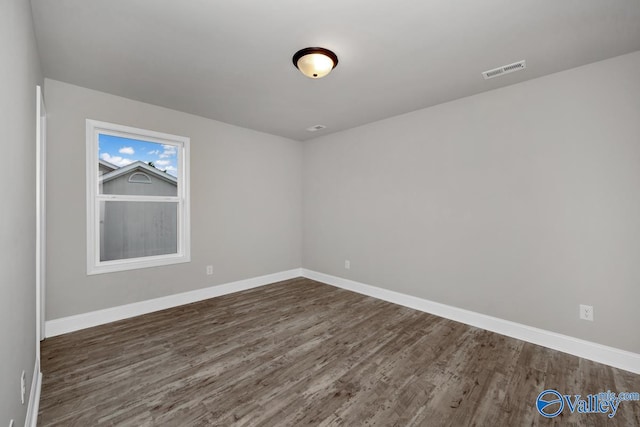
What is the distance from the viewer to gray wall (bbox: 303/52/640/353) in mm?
2354

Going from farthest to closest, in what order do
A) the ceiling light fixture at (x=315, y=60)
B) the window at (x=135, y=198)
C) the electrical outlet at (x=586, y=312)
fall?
the window at (x=135, y=198) < the electrical outlet at (x=586, y=312) < the ceiling light fixture at (x=315, y=60)

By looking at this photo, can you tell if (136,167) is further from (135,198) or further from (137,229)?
(137,229)

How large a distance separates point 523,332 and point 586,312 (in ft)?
1.84

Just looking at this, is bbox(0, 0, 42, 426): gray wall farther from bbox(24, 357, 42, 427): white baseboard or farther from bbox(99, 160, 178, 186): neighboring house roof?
bbox(99, 160, 178, 186): neighboring house roof

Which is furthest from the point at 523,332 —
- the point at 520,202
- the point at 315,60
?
the point at 315,60

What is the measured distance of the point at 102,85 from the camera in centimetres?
292

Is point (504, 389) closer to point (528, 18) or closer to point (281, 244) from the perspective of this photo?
point (528, 18)

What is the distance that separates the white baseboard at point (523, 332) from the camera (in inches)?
91.6

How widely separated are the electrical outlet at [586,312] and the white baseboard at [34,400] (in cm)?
416

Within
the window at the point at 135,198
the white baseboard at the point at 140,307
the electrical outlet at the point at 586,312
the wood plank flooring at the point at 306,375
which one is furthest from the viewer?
the window at the point at 135,198

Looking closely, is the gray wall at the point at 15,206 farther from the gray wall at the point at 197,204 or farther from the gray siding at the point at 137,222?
the gray siding at the point at 137,222

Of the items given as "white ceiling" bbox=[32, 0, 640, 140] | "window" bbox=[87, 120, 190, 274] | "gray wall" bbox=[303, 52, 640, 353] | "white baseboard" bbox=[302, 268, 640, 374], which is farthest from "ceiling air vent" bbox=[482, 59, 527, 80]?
"window" bbox=[87, 120, 190, 274]

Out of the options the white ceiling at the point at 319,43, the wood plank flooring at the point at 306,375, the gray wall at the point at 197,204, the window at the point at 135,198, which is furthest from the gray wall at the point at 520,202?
the window at the point at 135,198

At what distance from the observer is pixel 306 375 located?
2193mm
